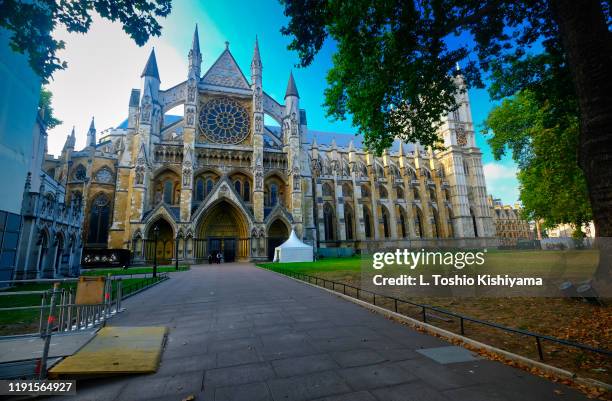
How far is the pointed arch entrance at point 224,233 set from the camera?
28984mm

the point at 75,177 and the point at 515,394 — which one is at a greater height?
the point at 75,177

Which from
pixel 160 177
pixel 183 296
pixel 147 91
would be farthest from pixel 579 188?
pixel 147 91

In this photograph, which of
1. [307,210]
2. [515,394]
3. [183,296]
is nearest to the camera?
[515,394]

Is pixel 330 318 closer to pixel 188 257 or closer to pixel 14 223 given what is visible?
pixel 14 223

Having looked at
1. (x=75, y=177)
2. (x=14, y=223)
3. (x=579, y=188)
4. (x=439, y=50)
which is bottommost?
(x=14, y=223)

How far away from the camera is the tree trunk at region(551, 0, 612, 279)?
181 inches


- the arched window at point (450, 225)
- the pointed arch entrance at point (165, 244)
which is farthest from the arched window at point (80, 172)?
the arched window at point (450, 225)

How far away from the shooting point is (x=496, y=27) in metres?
8.52

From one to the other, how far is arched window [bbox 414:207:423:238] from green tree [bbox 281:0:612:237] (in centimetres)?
3654

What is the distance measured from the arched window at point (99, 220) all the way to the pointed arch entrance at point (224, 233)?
36.0 feet

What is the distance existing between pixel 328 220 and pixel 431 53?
33757mm

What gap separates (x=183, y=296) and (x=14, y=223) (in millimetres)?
8306

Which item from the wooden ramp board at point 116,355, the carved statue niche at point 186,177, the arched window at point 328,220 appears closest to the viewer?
the wooden ramp board at point 116,355

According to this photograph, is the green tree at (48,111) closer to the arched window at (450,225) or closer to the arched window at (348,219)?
the arched window at (348,219)
